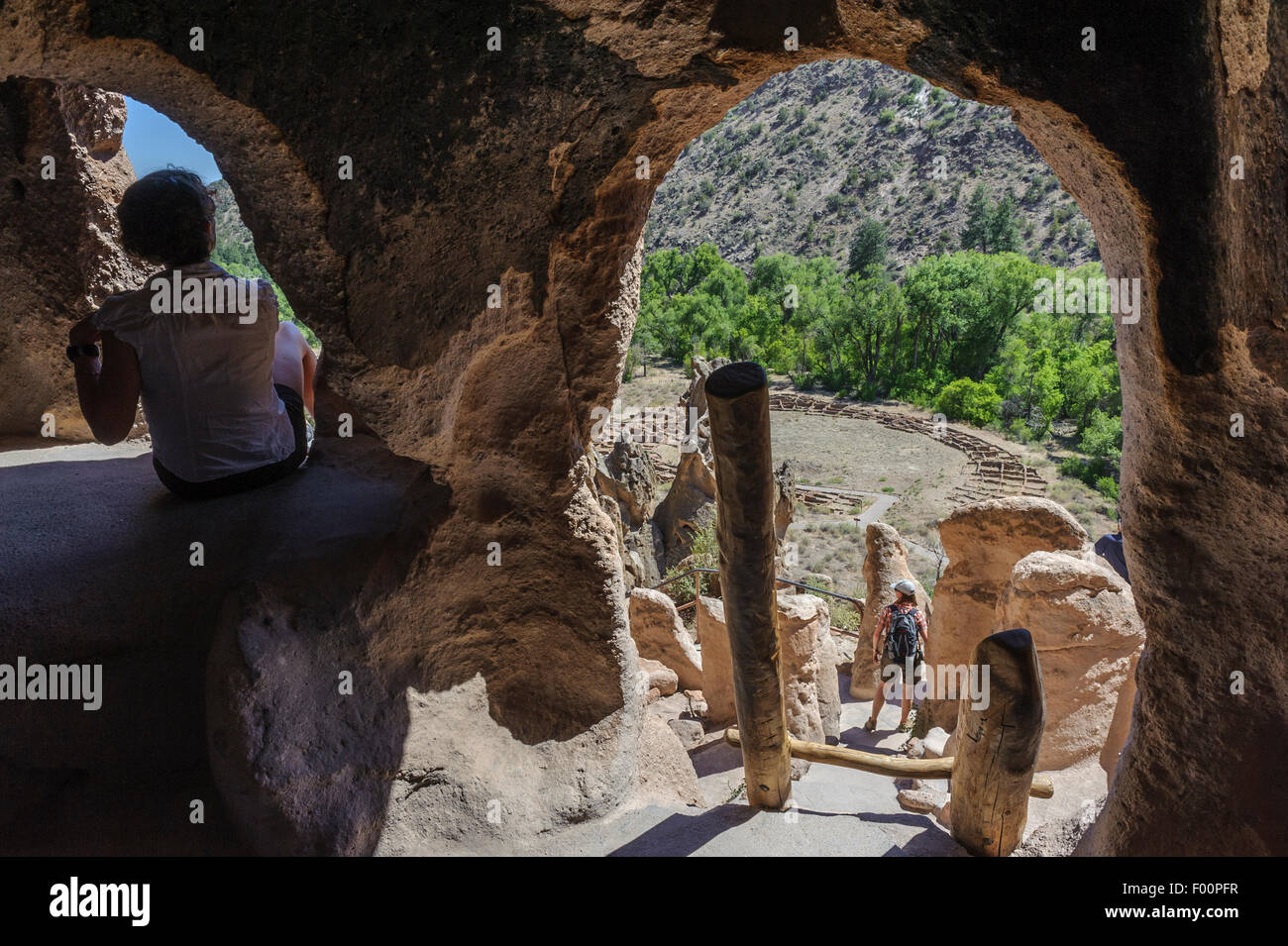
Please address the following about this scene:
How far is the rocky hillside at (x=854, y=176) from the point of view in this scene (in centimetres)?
3881

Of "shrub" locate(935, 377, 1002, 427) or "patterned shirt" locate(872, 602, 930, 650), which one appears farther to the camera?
"shrub" locate(935, 377, 1002, 427)

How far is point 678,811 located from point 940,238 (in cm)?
3900

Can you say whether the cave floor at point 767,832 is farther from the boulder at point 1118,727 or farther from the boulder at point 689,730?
the boulder at point 689,730

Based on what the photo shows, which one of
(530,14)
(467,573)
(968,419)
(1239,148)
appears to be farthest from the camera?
(968,419)

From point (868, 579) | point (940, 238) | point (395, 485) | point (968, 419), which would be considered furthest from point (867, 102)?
→ point (395, 485)

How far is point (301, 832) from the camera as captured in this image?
2.64 m

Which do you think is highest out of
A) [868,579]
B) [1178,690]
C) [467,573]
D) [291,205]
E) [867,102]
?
[867,102]

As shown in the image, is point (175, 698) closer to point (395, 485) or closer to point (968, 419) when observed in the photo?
point (395, 485)

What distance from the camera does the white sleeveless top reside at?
9.00ft

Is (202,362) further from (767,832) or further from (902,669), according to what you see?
(902,669)

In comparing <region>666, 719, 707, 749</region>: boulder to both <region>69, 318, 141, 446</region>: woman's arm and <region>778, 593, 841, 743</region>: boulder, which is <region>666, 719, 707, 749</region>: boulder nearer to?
<region>778, 593, 841, 743</region>: boulder

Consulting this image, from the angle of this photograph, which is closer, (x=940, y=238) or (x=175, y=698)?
(x=175, y=698)

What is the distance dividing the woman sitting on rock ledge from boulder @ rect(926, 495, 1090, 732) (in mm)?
4281
